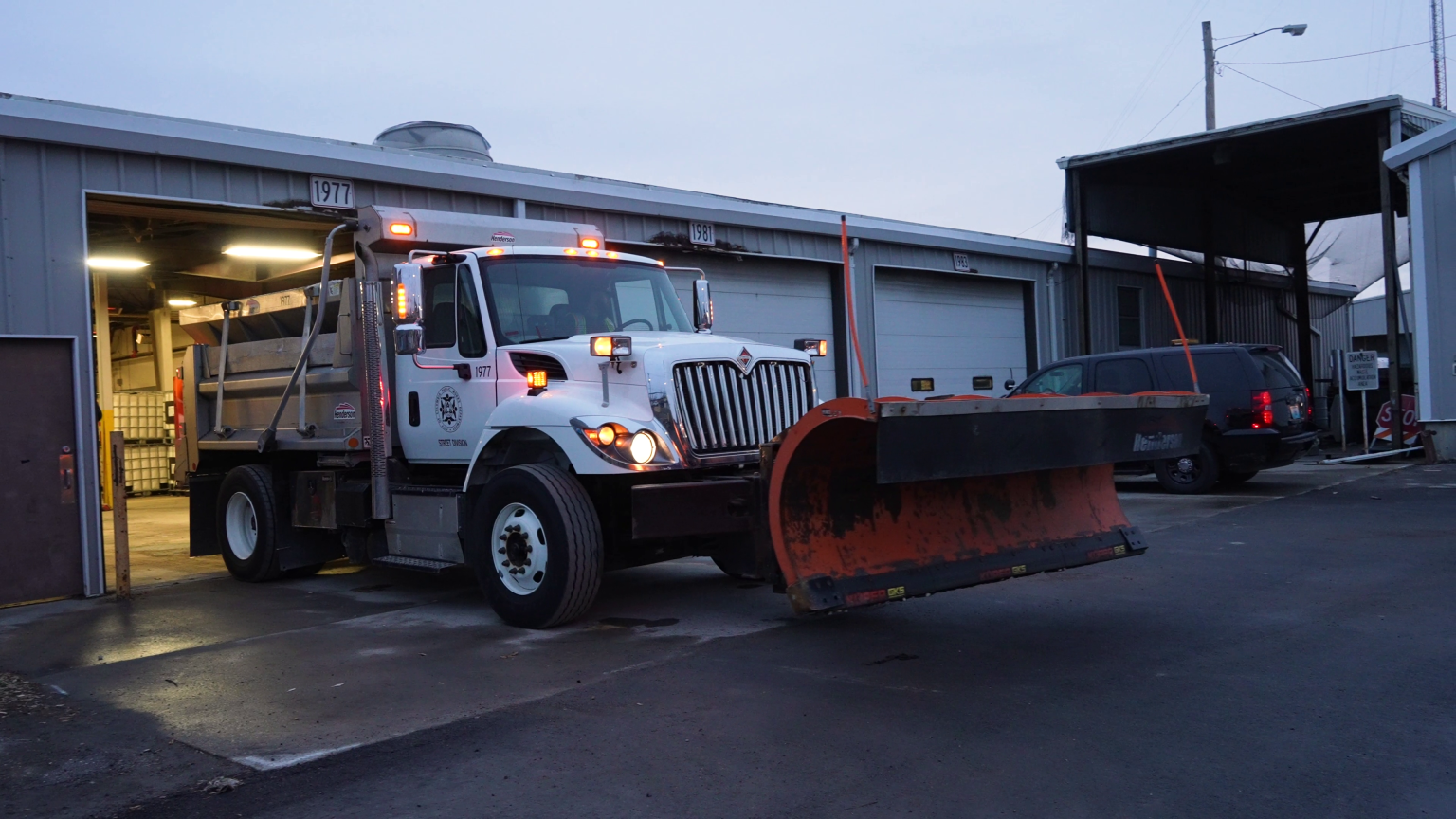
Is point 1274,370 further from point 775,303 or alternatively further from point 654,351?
point 654,351

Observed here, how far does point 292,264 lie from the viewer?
12078 mm

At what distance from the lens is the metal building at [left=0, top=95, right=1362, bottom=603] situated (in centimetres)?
937

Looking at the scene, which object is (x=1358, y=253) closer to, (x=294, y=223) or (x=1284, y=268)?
(x=1284, y=268)

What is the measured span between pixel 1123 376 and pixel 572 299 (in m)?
8.85

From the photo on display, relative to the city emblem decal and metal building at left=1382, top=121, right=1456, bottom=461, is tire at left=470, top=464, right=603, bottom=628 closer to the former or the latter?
the city emblem decal

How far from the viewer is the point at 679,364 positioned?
7582 mm

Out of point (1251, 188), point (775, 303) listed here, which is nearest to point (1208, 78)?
point (1251, 188)

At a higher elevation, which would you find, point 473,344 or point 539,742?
point 473,344

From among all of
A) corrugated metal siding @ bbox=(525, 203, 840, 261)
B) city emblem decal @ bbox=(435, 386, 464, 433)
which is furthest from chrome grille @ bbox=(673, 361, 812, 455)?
corrugated metal siding @ bbox=(525, 203, 840, 261)

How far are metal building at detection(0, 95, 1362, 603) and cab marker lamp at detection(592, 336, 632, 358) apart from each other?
15.9 ft

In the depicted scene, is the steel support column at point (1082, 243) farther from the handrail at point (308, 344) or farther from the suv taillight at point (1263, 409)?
the handrail at point (308, 344)

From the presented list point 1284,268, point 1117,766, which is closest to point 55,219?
point 1117,766

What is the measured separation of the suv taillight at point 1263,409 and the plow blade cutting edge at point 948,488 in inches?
276

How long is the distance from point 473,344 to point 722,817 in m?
4.93
